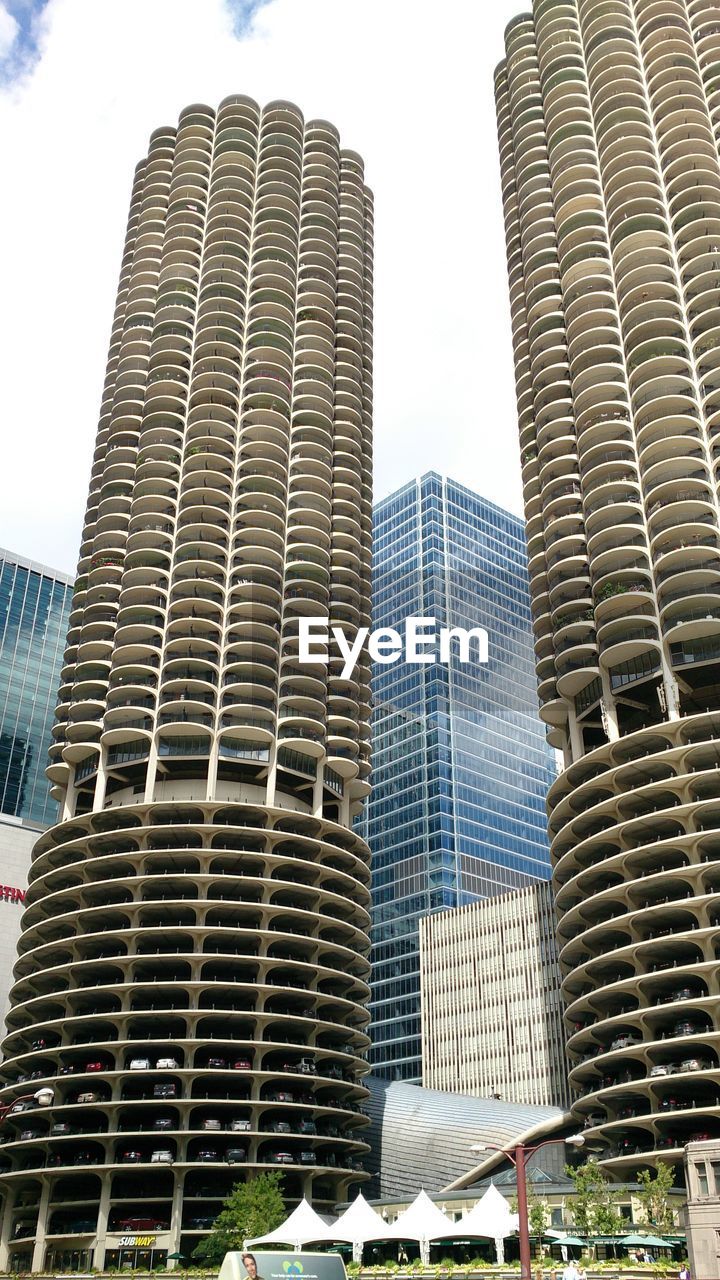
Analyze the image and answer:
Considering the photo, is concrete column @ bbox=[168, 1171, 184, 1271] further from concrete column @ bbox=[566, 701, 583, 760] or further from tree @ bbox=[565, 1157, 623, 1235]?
concrete column @ bbox=[566, 701, 583, 760]

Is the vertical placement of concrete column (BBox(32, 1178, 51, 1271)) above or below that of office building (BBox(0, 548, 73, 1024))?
below

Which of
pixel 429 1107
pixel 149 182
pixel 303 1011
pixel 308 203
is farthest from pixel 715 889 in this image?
pixel 149 182

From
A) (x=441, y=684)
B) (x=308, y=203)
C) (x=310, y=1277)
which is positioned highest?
(x=308, y=203)

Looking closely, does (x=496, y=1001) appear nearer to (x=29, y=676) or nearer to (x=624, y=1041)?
(x=624, y=1041)

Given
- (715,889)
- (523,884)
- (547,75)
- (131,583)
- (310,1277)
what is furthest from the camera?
(523,884)

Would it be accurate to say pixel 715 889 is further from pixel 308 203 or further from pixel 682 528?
pixel 308 203

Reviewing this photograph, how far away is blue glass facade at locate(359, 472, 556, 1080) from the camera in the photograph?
156 metres

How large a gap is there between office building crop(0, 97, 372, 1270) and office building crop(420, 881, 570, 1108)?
85.5 ft

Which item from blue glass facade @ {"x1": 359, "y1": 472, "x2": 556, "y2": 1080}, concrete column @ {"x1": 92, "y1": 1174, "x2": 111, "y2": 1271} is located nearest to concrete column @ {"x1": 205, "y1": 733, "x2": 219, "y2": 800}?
concrete column @ {"x1": 92, "y1": 1174, "x2": 111, "y2": 1271}

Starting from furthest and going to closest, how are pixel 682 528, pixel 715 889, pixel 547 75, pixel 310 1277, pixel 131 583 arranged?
pixel 547 75 < pixel 131 583 < pixel 682 528 < pixel 715 889 < pixel 310 1277

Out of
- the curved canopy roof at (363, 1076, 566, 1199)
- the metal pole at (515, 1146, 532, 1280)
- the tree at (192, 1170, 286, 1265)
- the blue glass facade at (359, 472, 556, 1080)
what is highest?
the blue glass facade at (359, 472, 556, 1080)

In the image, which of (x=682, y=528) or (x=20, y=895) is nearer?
(x=682, y=528)

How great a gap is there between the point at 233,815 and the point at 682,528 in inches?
1659

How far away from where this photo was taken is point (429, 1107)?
353 feet
